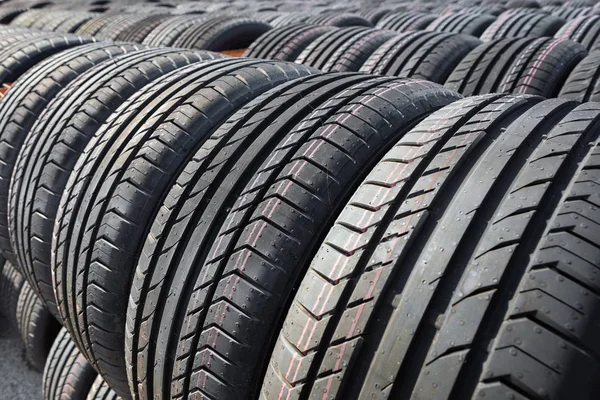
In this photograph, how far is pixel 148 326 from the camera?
2.28 m

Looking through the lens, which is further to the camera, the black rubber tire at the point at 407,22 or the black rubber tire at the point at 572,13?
the black rubber tire at the point at 572,13

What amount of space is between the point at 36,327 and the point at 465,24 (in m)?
6.54

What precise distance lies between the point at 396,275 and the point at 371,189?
0.40m

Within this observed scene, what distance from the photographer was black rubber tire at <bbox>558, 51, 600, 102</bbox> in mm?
4035

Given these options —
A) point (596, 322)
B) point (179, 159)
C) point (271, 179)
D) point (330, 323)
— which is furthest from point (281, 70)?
point (596, 322)

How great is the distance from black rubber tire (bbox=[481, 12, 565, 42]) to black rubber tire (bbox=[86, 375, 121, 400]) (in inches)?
228

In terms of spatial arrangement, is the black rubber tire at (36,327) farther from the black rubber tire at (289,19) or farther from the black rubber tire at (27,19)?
the black rubber tire at (27,19)

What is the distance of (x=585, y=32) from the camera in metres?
6.11

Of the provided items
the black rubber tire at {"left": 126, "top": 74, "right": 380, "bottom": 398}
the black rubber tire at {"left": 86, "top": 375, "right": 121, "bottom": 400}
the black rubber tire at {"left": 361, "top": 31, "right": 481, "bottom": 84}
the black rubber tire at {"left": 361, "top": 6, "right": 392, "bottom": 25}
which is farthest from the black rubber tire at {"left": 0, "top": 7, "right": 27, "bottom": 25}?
the black rubber tire at {"left": 126, "top": 74, "right": 380, "bottom": 398}

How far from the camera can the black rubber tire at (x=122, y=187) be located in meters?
2.52

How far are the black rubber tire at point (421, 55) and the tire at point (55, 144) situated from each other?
1.95 m

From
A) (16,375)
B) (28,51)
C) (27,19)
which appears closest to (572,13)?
(28,51)

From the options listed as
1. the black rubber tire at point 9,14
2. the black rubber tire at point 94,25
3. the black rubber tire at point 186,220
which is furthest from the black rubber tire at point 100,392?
the black rubber tire at point 9,14

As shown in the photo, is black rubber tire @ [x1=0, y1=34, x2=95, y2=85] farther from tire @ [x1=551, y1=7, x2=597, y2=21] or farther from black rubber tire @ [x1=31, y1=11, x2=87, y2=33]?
tire @ [x1=551, y1=7, x2=597, y2=21]
